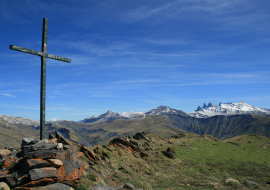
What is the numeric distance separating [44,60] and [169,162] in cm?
2948

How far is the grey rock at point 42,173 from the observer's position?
13.1 meters

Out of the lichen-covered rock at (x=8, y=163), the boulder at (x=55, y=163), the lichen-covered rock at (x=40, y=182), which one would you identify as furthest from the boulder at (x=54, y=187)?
the lichen-covered rock at (x=8, y=163)

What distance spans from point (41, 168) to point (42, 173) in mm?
420

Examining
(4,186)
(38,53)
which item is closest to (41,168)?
(4,186)

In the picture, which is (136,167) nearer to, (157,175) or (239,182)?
(157,175)

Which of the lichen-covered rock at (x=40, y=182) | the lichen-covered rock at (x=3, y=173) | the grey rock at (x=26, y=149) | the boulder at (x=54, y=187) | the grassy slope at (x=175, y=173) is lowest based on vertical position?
the grassy slope at (x=175, y=173)

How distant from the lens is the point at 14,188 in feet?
41.9

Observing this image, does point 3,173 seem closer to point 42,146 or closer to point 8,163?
point 8,163

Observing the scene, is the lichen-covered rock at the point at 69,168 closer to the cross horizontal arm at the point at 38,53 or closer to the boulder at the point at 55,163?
the boulder at the point at 55,163

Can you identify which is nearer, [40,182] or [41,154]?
[40,182]

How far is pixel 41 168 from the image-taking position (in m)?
13.7

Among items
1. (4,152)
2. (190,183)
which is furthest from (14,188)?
(190,183)

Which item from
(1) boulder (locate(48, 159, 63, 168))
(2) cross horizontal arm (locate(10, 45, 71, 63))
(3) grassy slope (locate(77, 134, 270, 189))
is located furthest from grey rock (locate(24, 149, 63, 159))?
(2) cross horizontal arm (locate(10, 45, 71, 63))

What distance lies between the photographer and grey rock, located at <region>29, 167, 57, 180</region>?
13.1 metres
